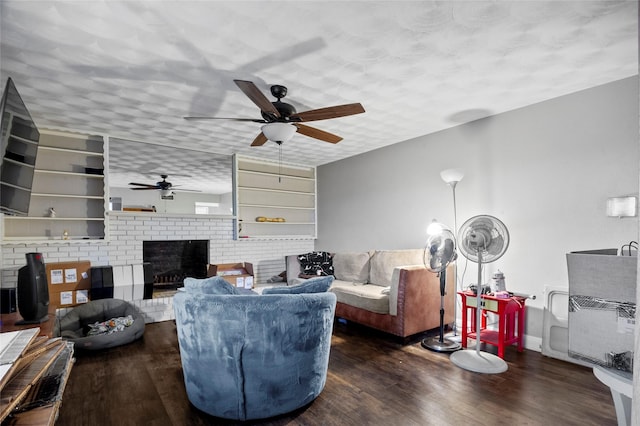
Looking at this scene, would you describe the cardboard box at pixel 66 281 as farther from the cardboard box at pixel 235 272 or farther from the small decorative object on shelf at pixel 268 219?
the small decorative object on shelf at pixel 268 219

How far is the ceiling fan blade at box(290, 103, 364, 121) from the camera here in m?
2.60

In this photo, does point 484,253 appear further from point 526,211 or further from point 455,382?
point 455,382

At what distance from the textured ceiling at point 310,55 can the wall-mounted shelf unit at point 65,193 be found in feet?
1.64

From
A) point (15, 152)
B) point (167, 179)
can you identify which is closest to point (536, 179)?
point (15, 152)

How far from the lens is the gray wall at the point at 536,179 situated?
2.85 meters

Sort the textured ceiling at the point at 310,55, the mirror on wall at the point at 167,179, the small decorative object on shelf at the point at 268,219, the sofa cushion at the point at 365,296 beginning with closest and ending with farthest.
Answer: the textured ceiling at the point at 310,55, the sofa cushion at the point at 365,296, the mirror on wall at the point at 167,179, the small decorative object on shelf at the point at 268,219

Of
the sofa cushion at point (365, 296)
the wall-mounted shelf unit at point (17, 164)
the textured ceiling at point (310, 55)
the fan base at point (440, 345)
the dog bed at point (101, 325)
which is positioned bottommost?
the fan base at point (440, 345)

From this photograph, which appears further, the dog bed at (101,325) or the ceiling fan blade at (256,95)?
the dog bed at (101,325)

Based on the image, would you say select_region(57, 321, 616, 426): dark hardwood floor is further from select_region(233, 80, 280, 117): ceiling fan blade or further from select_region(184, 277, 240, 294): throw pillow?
select_region(233, 80, 280, 117): ceiling fan blade

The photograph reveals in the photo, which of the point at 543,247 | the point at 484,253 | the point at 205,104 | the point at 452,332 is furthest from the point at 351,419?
the point at 205,104

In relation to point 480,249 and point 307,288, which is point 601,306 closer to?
point 307,288

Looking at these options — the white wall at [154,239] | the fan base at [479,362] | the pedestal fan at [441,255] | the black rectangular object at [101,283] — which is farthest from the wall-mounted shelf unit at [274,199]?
the fan base at [479,362]

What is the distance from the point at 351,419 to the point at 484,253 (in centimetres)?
185

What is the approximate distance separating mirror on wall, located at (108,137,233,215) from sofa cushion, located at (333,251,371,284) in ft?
6.48
